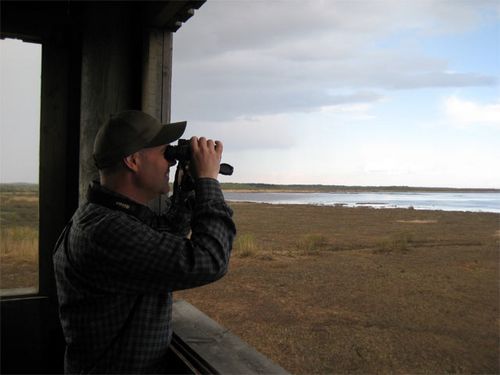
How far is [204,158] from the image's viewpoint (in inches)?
40.0

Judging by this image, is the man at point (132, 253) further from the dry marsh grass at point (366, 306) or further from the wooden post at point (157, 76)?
the dry marsh grass at point (366, 306)

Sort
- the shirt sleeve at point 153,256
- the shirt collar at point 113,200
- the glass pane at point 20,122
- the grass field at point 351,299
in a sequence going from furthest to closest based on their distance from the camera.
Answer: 1. the grass field at point 351,299
2. the glass pane at point 20,122
3. the shirt collar at point 113,200
4. the shirt sleeve at point 153,256

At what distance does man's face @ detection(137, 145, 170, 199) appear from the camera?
Result: 1.02m

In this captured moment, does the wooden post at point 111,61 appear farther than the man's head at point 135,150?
Yes

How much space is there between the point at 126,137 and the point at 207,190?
0.72 ft

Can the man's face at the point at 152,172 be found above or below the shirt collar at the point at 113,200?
above

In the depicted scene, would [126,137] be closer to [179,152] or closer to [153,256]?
[179,152]

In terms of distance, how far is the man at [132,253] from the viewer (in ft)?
2.84

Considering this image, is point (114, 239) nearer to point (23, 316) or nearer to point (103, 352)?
point (103, 352)

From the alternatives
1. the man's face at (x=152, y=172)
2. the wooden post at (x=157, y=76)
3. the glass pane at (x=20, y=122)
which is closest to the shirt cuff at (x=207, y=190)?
the man's face at (x=152, y=172)

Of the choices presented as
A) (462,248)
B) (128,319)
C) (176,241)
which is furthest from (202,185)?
(462,248)

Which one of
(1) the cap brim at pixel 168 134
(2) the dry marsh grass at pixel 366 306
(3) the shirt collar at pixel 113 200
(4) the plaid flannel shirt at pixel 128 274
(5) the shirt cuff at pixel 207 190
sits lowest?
(2) the dry marsh grass at pixel 366 306

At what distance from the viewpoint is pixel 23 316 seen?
6.02ft

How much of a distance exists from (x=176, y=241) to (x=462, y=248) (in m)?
13.7
